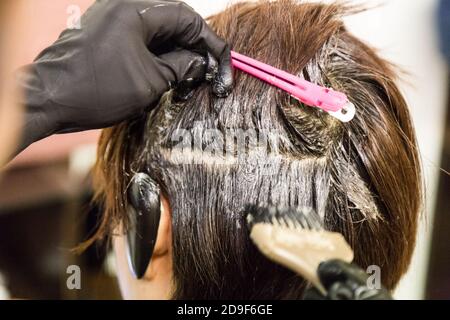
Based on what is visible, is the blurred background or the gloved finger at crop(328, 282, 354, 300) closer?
the gloved finger at crop(328, 282, 354, 300)

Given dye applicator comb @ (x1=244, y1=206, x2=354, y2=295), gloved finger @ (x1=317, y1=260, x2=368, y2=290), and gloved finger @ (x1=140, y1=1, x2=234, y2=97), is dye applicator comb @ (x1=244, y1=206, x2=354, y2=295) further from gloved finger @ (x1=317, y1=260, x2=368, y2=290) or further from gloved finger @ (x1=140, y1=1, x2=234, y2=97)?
gloved finger @ (x1=140, y1=1, x2=234, y2=97)

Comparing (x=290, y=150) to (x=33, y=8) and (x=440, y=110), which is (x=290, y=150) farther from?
(x=33, y=8)

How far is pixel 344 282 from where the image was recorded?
0.89 metres

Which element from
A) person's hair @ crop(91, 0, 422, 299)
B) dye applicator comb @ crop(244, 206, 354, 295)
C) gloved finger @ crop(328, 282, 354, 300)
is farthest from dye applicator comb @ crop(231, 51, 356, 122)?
gloved finger @ crop(328, 282, 354, 300)

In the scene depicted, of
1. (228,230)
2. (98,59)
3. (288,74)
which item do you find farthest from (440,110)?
(98,59)

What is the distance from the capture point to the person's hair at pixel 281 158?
980 millimetres

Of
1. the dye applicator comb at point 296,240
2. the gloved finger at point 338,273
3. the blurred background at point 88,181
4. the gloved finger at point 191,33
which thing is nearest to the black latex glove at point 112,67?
the gloved finger at point 191,33

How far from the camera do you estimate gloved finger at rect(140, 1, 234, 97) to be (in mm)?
973

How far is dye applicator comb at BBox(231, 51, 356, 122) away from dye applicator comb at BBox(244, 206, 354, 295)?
19 cm

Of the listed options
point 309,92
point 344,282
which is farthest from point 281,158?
point 344,282

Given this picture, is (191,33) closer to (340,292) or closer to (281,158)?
(281,158)

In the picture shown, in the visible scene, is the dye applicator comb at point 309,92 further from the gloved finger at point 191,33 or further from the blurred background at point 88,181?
the blurred background at point 88,181

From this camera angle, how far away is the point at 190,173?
1.01m

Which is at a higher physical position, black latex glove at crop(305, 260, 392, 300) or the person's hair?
the person's hair
